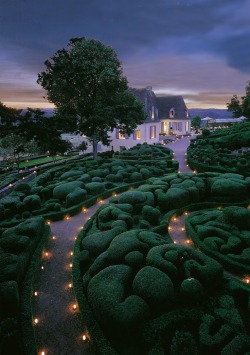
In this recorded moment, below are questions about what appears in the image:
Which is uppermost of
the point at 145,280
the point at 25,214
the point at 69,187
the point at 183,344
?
the point at 69,187

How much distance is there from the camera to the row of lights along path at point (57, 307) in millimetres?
8156

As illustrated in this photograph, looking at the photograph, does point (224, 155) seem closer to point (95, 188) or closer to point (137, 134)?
point (95, 188)

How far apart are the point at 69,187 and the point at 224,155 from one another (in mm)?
17305

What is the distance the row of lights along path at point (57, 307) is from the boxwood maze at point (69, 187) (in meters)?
3.96

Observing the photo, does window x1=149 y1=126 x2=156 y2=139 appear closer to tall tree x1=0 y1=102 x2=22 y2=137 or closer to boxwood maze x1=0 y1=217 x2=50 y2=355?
boxwood maze x1=0 y1=217 x2=50 y2=355

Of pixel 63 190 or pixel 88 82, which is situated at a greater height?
pixel 88 82

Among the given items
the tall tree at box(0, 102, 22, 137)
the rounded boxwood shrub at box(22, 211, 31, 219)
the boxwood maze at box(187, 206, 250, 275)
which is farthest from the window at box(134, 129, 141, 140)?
the tall tree at box(0, 102, 22, 137)

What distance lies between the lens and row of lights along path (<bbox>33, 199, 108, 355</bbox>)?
8.16 metres

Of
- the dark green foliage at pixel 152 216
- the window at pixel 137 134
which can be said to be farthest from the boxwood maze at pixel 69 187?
the window at pixel 137 134

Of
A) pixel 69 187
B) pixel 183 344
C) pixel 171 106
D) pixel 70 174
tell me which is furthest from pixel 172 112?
pixel 183 344

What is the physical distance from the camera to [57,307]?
31.8 feet

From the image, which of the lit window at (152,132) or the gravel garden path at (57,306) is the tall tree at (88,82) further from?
the gravel garden path at (57,306)

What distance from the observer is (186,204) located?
18.0 metres

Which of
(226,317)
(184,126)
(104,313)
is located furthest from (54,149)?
(184,126)
